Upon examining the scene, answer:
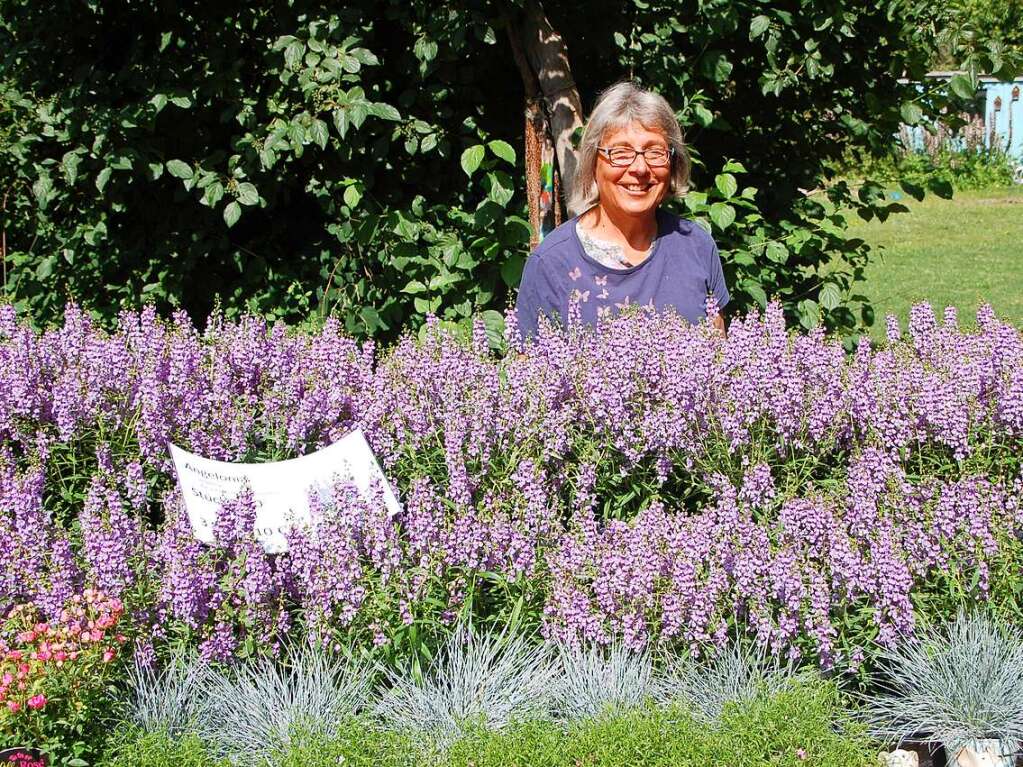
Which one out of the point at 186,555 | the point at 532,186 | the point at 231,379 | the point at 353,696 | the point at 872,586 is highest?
the point at 532,186

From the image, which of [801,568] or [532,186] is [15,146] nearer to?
[532,186]

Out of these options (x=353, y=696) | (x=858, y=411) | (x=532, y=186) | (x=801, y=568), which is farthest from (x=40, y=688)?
(x=532, y=186)

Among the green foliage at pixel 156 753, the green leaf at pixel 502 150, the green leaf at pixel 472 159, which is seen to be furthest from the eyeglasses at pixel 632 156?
the green foliage at pixel 156 753

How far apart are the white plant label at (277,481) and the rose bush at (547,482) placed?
8 cm

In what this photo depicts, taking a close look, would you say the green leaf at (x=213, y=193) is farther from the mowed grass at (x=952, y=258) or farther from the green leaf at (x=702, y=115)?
the mowed grass at (x=952, y=258)

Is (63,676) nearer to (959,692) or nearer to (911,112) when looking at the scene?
(959,692)

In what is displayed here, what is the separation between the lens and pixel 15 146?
5.19m

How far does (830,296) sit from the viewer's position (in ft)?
15.9

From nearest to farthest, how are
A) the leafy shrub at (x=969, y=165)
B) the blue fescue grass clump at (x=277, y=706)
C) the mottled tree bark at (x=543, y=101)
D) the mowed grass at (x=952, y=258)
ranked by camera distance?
the blue fescue grass clump at (x=277, y=706) < the mottled tree bark at (x=543, y=101) < the mowed grass at (x=952, y=258) < the leafy shrub at (x=969, y=165)

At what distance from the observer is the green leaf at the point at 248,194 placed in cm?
464

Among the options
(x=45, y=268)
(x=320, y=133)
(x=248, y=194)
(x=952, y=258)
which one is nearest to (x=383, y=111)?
(x=320, y=133)

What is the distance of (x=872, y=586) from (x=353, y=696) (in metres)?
1.24

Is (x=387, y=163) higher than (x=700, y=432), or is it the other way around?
(x=387, y=163)

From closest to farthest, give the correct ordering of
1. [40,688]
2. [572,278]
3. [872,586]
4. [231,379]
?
[40,688]
[872,586]
[231,379]
[572,278]
